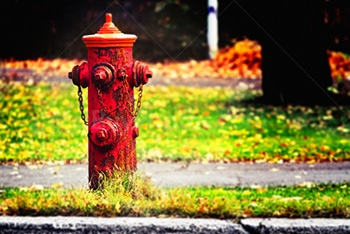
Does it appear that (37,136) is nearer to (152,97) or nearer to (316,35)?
(152,97)

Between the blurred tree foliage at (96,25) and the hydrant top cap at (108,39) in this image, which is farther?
the blurred tree foliage at (96,25)

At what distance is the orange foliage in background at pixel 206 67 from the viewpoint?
12844mm

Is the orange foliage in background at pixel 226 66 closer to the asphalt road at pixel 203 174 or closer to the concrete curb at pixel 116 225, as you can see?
the asphalt road at pixel 203 174

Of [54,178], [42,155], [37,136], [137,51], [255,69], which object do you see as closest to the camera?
[54,178]

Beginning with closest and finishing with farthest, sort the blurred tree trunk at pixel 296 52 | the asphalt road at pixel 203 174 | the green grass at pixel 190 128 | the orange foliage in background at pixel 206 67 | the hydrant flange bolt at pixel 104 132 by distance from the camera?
the hydrant flange bolt at pixel 104 132
the asphalt road at pixel 203 174
the green grass at pixel 190 128
the blurred tree trunk at pixel 296 52
the orange foliage in background at pixel 206 67

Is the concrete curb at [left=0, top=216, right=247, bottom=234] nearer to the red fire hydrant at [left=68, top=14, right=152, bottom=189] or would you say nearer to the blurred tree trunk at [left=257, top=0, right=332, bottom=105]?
the red fire hydrant at [left=68, top=14, right=152, bottom=189]

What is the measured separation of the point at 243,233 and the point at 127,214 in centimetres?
84

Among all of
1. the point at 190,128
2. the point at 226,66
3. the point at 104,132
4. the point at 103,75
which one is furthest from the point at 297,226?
the point at 226,66

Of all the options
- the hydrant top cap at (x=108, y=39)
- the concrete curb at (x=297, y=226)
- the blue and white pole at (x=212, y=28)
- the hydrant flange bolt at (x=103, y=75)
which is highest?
the blue and white pole at (x=212, y=28)

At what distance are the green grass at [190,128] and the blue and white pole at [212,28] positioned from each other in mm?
3910

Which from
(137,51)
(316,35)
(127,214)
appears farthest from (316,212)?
(137,51)

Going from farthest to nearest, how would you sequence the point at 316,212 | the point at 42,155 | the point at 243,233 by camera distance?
the point at 42,155
the point at 316,212
the point at 243,233

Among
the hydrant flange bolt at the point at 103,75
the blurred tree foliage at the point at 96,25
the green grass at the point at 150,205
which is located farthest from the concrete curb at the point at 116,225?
the blurred tree foliage at the point at 96,25

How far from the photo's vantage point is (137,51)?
15141 mm
